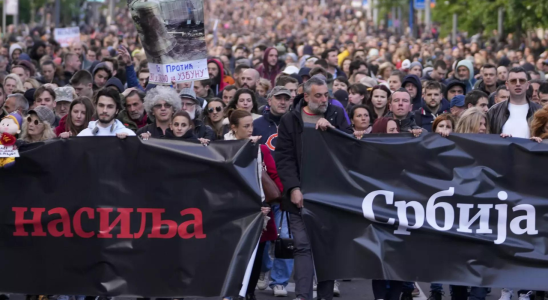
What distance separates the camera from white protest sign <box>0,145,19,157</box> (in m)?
8.23

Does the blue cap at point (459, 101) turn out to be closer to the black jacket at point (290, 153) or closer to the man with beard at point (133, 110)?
the man with beard at point (133, 110)

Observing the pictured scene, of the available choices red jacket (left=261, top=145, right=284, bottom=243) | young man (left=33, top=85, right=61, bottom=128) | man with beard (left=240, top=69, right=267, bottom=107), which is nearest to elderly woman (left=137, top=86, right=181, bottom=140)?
red jacket (left=261, top=145, right=284, bottom=243)

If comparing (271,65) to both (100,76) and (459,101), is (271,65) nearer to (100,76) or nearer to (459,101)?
(100,76)

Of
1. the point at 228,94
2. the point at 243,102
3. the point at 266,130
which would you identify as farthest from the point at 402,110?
the point at 228,94

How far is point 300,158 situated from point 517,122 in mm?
2247

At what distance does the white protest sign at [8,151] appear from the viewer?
324 inches

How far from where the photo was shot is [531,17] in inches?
1251

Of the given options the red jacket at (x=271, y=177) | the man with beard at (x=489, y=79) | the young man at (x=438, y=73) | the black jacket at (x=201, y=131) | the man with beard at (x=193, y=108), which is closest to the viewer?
the red jacket at (x=271, y=177)

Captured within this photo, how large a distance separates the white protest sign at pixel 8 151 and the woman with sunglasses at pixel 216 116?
3472mm

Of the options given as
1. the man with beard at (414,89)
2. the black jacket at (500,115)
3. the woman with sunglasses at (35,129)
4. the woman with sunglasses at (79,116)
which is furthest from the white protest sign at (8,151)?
the man with beard at (414,89)

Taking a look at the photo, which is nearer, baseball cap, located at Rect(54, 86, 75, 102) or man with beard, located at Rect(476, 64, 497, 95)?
baseball cap, located at Rect(54, 86, 75, 102)

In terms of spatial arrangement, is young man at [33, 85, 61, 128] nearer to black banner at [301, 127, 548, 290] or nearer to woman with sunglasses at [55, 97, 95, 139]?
woman with sunglasses at [55, 97, 95, 139]

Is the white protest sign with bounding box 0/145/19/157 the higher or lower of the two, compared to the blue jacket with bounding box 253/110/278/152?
higher

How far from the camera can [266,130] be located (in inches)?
413
